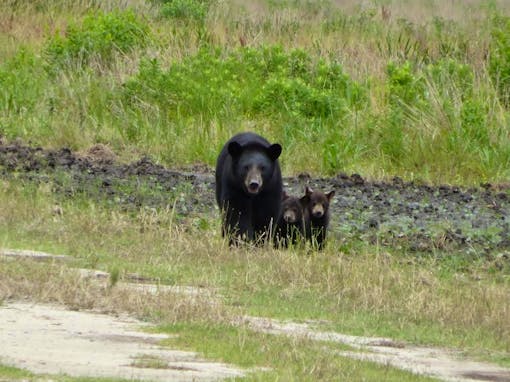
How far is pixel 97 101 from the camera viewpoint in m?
22.3

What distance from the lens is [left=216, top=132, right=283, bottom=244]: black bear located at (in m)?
13.9

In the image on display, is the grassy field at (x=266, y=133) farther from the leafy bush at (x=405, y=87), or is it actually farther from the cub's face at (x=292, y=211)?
the cub's face at (x=292, y=211)

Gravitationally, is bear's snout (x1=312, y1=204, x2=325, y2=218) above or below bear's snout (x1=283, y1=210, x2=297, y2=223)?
above

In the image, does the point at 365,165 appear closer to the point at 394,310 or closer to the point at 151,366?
the point at 394,310

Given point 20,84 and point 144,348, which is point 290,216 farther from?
point 20,84

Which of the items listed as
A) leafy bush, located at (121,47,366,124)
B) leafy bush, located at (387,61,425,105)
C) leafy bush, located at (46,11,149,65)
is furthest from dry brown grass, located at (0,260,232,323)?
leafy bush, located at (46,11,149,65)

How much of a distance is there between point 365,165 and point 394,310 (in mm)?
9216

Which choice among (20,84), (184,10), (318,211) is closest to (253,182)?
(318,211)

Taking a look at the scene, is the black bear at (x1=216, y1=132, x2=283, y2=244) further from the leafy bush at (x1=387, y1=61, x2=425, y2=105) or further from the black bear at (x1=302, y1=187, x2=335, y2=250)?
the leafy bush at (x1=387, y1=61, x2=425, y2=105)

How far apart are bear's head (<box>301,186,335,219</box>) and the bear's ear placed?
1228 mm

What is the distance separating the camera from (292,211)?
593 inches

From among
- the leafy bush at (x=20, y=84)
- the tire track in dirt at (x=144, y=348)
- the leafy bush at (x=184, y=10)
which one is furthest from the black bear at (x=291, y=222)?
the leafy bush at (x=184, y=10)

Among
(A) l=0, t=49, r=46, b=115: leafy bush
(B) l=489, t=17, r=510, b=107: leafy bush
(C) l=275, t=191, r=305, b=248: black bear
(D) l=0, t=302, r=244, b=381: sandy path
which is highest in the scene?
(B) l=489, t=17, r=510, b=107: leafy bush

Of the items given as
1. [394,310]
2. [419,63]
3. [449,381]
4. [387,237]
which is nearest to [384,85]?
[419,63]
